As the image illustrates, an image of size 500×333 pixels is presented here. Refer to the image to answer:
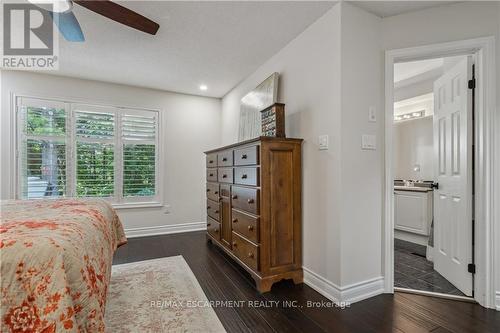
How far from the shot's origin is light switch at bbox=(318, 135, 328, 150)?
2.13 metres

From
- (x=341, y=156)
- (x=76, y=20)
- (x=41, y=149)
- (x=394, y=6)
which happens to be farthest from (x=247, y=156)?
(x=41, y=149)

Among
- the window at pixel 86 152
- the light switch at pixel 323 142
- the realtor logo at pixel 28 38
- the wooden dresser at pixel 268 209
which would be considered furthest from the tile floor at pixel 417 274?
the realtor logo at pixel 28 38

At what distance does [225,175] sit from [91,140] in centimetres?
240

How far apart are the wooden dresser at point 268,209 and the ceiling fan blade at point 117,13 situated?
50.2 inches

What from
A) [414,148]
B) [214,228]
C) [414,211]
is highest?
[414,148]

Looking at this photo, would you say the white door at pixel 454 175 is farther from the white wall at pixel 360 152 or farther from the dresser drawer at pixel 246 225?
the dresser drawer at pixel 246 225

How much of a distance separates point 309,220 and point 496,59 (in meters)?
1.99

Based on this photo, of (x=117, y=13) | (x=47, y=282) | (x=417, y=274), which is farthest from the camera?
(x=417, y=274)

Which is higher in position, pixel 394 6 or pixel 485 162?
pixel 394 6

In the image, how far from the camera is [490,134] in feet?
6.23

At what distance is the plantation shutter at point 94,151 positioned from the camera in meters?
3.68

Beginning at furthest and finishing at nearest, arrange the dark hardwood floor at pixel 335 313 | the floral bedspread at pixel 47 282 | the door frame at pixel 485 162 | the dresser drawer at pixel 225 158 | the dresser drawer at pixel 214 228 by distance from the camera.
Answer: the dresser drawer at pixel 214 228
the dresser drawer at pixel 225 158
the door frame at pixel 485 162
the dark hardwood floor at pixel 335 313
the floral bedspread at pixel 47 282

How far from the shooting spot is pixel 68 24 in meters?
1.78

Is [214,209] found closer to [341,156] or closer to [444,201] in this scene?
[341,156]
